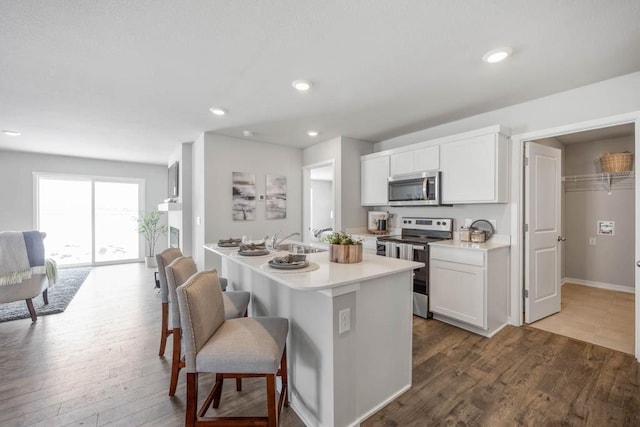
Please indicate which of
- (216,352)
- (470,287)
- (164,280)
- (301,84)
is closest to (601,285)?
(470,287)

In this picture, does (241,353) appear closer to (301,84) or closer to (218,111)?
(301,84)

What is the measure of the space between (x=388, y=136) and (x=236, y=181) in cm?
247

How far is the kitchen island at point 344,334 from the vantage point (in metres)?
1.53

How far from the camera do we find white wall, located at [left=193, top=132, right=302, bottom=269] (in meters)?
4.12

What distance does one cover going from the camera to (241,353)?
53.9 inches

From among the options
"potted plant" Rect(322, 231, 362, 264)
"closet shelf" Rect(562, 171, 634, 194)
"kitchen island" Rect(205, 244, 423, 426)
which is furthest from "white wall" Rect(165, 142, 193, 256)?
"closet shelf" Rect(562, 171, 634, 194)

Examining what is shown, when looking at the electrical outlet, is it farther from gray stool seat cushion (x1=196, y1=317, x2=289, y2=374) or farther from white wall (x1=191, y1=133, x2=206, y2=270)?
white wall (x1=191, y1=133, x2=206, y2=270)

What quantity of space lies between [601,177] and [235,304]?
557cm

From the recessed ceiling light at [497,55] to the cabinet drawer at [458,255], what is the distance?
1712 millimetres

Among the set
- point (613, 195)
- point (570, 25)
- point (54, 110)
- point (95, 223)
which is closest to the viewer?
point (570, 25)

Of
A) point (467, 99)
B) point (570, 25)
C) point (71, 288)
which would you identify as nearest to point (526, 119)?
point (467, 99)

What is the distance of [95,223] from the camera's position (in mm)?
6324

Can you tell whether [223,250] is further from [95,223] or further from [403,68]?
[95,223]

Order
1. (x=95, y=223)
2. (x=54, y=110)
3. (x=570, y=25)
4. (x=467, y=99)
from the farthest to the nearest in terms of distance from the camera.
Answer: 1. (x=95, y=223)
2. (x=54, y=110)
3. (x=467, y=99)
4. (x=570, y=25)
